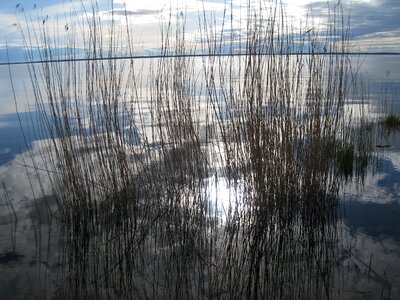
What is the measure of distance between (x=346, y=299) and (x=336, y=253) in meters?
0.50

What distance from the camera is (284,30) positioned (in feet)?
10.3

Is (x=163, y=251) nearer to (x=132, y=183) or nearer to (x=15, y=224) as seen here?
(x=132, y=183)

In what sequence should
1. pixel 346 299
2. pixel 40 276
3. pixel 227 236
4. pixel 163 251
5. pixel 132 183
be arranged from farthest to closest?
pixel 132 183 → pixel 227 236 → pixel 163 251 → pixel 40 276 → pixel 346 299

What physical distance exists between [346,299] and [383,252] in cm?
65

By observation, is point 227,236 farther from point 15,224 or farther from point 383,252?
point 15,224

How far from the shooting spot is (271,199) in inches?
110

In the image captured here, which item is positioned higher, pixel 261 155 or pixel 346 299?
pixel 261 155

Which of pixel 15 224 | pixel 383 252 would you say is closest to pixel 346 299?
pixel 383 252

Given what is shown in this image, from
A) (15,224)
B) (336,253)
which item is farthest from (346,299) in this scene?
(15,224)

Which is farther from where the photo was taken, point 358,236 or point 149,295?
point 358,236

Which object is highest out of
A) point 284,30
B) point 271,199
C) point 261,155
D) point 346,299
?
point 284,30

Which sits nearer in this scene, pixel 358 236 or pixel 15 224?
pixel 358 236

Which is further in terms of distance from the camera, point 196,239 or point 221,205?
point 221,205

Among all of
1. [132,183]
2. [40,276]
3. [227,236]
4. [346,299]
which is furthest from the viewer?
[132,183]
